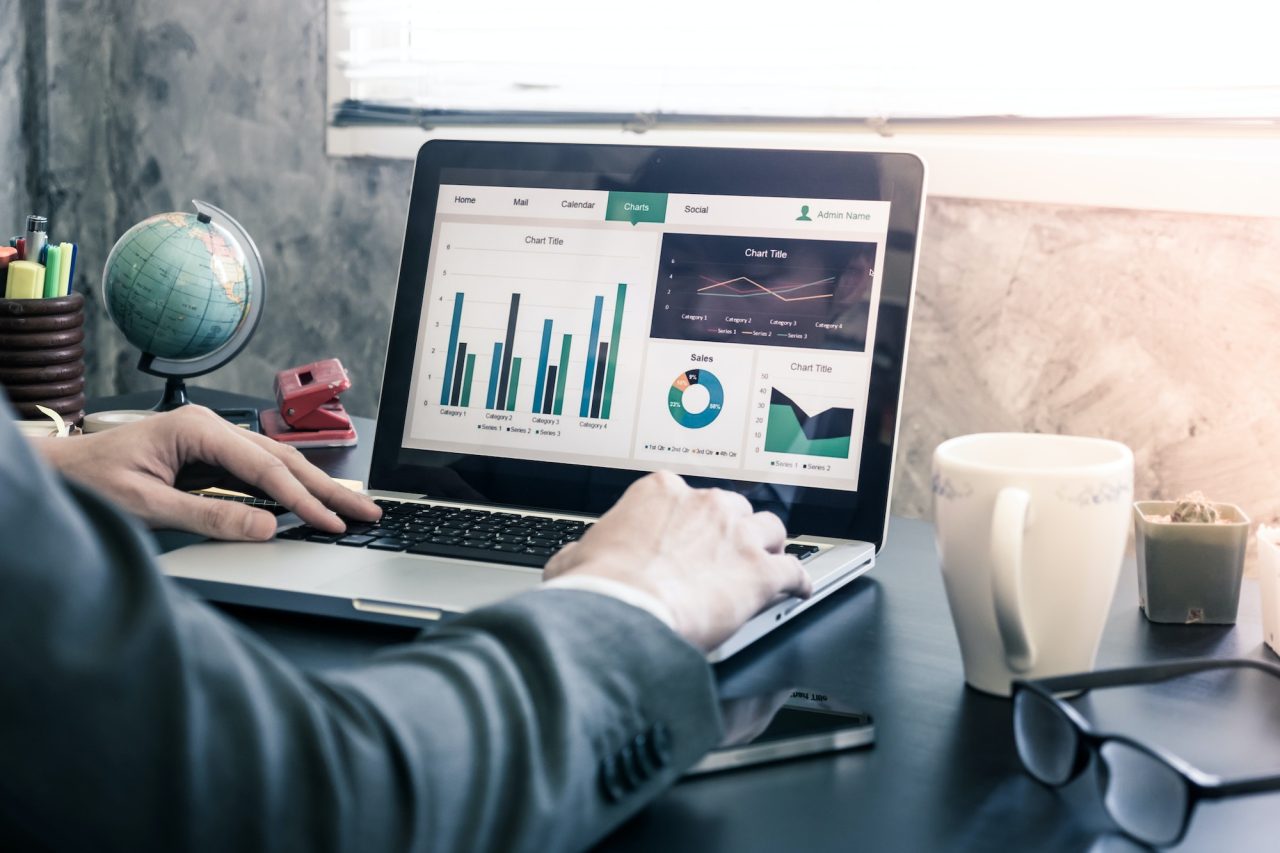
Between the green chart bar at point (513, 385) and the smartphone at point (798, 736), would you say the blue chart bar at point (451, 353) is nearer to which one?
the green chart bar at point (513, 385)

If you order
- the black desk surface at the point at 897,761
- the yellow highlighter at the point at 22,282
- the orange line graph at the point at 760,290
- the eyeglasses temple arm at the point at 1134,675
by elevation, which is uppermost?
the orange line graph at the point at 760,290

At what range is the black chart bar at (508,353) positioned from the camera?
1030 millimetres

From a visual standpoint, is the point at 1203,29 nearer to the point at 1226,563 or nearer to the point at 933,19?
the point at 933,19

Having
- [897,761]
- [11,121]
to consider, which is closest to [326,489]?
[897,761]

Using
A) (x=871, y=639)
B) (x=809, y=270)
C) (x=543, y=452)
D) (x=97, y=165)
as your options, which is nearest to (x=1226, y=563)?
(x=871, y=639)

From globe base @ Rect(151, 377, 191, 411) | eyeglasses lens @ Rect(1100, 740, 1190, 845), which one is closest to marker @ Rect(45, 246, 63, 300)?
globe base @ Rect(151, 377, 191, 411)

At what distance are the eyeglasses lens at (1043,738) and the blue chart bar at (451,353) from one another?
603 millimetres

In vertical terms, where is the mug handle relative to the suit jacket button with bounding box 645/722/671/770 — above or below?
above

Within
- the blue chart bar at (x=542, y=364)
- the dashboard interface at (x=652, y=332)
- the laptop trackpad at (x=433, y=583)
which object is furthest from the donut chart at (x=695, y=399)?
the laptop trackpad at (x=433, y=583)

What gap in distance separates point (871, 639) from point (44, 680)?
0.54 meters

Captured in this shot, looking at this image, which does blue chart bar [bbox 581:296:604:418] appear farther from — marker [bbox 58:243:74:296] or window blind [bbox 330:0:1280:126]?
marker [bbox 58:243:74:296]

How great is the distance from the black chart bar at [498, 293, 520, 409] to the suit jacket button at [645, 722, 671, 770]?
0.54m

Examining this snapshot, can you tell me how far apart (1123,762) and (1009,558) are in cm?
12

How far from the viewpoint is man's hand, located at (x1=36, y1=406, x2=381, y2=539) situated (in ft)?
2.87
